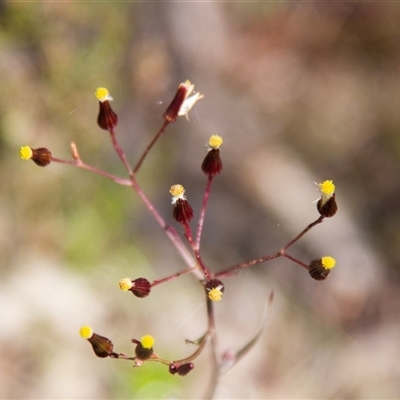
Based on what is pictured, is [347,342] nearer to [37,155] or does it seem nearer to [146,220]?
[146,220]

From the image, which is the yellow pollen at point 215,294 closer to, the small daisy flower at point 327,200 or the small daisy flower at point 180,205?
the small daisy flower at point 180,205

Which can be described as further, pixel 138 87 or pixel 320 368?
pixel 138 87

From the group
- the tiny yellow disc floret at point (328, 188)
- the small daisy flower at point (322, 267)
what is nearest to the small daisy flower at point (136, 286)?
the small daisy flower at point (322, 267)

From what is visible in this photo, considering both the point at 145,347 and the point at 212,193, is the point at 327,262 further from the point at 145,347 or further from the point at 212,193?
the point at 212,193

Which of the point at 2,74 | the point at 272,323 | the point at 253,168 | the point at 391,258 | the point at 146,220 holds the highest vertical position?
the point at 2,74

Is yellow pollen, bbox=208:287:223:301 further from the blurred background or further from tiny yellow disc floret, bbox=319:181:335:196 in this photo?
the blurred background

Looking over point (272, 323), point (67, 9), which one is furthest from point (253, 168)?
point (67, 9)

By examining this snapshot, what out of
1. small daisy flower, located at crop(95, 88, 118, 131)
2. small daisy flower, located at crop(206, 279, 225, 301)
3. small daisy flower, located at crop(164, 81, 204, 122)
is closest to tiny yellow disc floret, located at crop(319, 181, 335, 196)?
small daisy flower, located at crop(206, 279, 225, 301)
